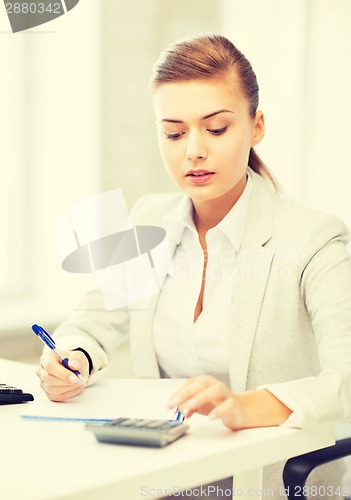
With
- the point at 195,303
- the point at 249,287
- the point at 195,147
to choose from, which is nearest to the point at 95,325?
the point at 195,303

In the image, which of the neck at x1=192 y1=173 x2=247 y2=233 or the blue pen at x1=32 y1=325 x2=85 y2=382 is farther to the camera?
the neck at x1=192 y1=173 x2=247 y2=233

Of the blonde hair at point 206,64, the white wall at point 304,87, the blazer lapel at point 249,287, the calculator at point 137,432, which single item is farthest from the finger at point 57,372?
the white wall at point 304,87

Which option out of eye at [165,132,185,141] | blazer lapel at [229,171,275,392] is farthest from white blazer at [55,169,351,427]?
eye at [165,132,185,141]

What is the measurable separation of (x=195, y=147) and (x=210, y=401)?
0.56m

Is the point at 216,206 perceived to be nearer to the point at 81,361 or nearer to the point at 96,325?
the point at 96,325

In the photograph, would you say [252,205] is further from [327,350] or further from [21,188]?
[21,188]

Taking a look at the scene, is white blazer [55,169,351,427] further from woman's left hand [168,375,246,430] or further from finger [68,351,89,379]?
woman's left hand [168,375,246,430]

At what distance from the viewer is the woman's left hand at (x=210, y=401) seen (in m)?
0.89

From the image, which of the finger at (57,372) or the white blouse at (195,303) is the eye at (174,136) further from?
the finger at (57,372)

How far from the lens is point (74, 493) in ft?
2.27

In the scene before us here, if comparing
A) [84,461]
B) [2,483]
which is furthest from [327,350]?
[2,483]

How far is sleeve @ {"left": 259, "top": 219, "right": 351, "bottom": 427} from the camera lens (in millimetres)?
956

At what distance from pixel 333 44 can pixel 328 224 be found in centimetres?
120

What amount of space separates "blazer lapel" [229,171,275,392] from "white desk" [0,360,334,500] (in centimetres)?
36
